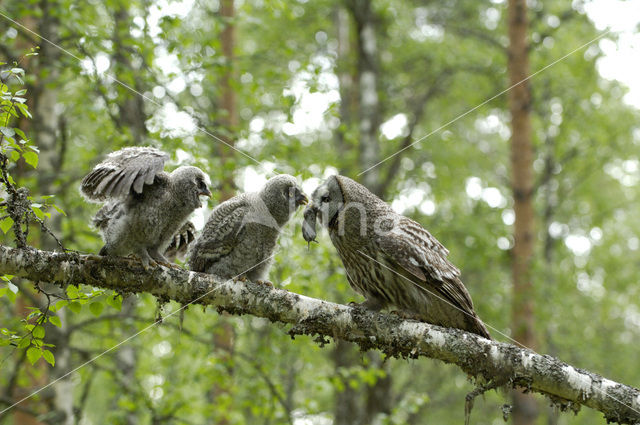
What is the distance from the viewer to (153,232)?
4883mm

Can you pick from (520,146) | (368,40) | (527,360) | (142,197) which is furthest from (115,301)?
(368,40)

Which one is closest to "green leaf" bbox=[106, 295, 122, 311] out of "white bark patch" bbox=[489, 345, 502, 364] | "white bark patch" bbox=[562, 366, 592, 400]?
"white bark patch" bbox=[489, 345, 502, 364]

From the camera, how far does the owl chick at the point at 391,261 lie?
5.03 meters

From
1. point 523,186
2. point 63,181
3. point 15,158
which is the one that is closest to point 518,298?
point 523,186

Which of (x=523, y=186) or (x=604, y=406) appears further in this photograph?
(x=523, y=186)

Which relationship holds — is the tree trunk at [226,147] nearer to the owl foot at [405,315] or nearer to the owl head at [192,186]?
the owl head at [192,186]

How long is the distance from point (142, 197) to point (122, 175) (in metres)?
0.32

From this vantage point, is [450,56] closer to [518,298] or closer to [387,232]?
[518,298]

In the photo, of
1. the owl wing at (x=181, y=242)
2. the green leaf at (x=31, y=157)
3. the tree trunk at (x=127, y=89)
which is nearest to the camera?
the green leaf at (x=31, y=157)

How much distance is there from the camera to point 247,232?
5438 mm

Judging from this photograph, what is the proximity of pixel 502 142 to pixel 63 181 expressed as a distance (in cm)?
A: 1486

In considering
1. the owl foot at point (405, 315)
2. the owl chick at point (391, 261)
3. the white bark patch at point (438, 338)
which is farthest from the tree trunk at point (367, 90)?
the white bark patch at point (438, 338)

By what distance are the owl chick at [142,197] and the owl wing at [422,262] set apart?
157cm

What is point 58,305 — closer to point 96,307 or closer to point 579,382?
point 96,307
